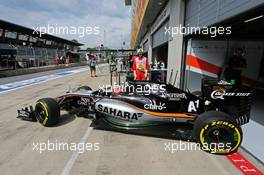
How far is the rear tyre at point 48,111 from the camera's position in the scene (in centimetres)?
358

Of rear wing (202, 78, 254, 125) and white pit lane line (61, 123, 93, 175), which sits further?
rear wing (202, 78, 254, 125)

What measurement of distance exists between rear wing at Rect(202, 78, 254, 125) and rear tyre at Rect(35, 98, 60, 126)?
10.0 feet

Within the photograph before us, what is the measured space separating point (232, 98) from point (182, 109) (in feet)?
2.83

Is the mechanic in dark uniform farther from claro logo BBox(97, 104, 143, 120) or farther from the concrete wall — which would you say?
claro logo BBox(97, 104, 143, 120)

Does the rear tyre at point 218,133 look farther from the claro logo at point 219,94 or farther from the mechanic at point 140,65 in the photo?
the mechanic at point 140,65

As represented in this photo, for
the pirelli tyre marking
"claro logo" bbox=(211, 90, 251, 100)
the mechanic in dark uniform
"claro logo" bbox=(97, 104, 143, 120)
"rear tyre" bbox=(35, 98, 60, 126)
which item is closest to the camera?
the pirelli tyre marking

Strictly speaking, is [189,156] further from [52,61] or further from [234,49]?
[52,61]

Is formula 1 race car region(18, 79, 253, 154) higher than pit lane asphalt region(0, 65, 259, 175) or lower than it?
higher

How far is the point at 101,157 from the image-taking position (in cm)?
263

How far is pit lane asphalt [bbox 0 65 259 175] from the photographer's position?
233cm

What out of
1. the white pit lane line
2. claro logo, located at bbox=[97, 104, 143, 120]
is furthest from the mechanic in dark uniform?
the white pit lane line

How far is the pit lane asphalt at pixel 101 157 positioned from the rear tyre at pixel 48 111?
15 centimetres

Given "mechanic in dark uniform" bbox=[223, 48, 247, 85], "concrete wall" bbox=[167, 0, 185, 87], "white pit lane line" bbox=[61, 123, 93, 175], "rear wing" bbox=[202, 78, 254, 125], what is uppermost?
"concrete wall" bbox=[167, 0, 185, 87]

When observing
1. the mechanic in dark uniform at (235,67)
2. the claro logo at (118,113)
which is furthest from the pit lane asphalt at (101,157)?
the mechanic in dark uniform at (235,67)
